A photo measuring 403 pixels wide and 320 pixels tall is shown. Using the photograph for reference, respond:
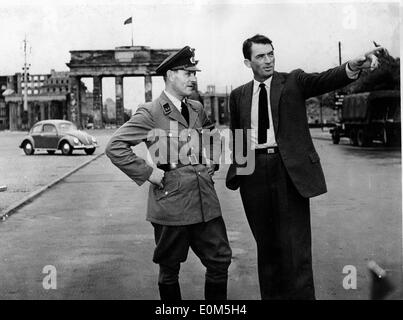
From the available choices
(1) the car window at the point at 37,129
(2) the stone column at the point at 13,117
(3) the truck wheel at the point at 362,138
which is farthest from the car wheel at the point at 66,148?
(2) the stone column at the point at 13,117

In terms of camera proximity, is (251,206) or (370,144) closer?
(251,206)

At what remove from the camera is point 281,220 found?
12.1 feet

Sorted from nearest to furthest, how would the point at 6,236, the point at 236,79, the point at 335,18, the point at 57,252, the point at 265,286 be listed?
the point at 265,286 → the point at 335,18 → the point at 236,79 → the point at 57,252 → the point at 6,236

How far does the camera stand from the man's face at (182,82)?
3.58 meters

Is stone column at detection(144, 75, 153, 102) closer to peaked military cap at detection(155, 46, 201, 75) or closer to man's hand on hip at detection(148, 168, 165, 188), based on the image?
peaked military cap at detection(155, 46, 201, 75)

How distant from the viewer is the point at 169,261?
3.59m

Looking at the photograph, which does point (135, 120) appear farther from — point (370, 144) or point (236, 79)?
point (370, 144)

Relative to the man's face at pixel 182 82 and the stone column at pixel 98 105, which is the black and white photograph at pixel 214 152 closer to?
the man's face at pixel 182 82

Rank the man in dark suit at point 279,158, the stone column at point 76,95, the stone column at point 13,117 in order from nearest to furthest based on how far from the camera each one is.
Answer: the man in dark suit at point 279,158 → the stone column at point 76,95 → the stone column at point 13,117

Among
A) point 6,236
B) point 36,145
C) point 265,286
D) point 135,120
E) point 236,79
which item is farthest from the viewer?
point 36,145

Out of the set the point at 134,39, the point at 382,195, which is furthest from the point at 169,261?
the point at 382,195

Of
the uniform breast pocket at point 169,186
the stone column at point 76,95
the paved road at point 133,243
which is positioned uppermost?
the stone column at point 76,95

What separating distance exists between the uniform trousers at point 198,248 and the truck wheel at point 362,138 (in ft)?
59.0

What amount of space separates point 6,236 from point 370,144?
1663cm
